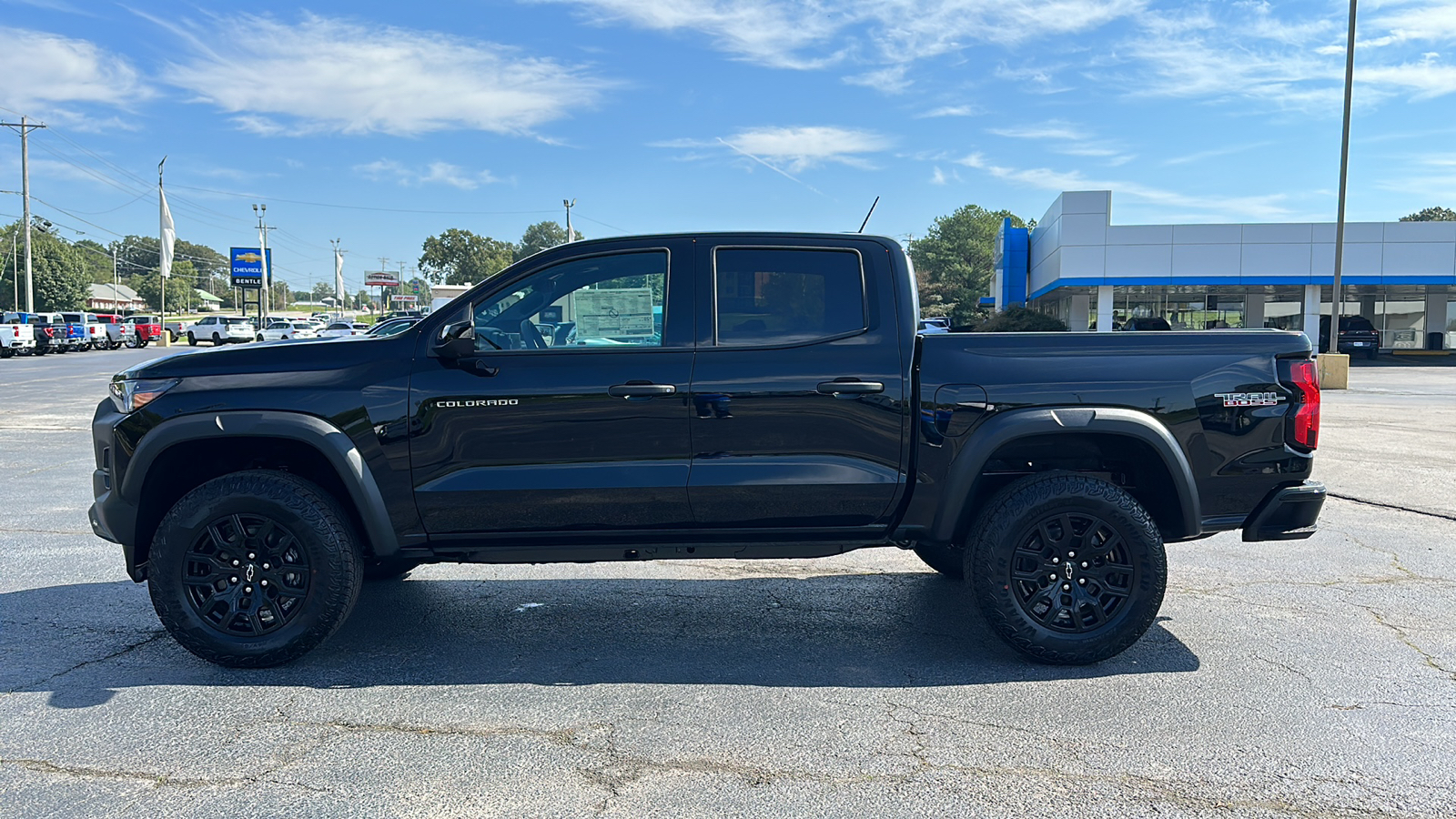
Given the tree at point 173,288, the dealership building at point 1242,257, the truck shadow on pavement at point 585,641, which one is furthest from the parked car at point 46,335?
the tree at point 173,288

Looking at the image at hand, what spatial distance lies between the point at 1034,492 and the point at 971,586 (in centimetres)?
50

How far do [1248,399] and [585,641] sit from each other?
3230 mm

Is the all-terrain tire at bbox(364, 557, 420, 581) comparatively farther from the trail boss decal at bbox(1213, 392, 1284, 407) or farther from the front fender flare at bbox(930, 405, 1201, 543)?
the trail boss decal at bbox(1213, 392, 1284, 407)

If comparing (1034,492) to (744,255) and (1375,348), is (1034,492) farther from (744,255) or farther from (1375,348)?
(1375,348)

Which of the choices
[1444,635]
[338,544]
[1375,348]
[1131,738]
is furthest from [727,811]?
[1375,348]

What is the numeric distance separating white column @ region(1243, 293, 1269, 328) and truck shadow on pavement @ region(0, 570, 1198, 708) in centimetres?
4042

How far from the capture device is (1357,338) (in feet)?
123

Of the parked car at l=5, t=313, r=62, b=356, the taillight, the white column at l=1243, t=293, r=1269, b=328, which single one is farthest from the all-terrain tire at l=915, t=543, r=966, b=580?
the parked car at l=5, t=313, r=62, b=356

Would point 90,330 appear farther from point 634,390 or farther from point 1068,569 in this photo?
point 1068,569

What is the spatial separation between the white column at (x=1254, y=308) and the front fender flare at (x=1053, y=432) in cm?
4071

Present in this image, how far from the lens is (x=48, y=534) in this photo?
7297 mm

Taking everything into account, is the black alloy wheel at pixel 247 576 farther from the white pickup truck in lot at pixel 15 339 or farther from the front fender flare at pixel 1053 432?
the white pickup truck in lot at pixel 15 339

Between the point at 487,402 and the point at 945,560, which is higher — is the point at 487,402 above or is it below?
above

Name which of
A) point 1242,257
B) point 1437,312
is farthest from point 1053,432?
point 1437,312
